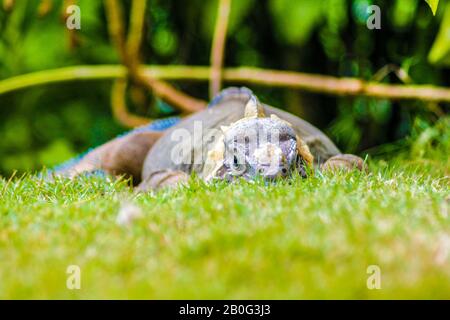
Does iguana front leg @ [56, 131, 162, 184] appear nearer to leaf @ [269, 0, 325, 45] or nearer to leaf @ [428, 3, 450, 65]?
leaf @ [269, 0, 325, 45]

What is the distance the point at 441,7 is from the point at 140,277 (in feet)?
20.4

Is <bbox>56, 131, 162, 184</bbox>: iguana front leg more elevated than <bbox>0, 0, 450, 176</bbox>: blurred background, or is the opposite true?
<bbox>0, 0, 450, 176</bbox>: blurred background

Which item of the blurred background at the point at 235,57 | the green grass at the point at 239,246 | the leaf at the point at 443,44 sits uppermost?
the blurred background at the point at 235,57

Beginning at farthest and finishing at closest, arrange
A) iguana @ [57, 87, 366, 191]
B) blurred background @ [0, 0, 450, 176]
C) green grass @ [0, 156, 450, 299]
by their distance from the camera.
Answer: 1. blurred background @ [0, 0, 450, 176]
2. iguana @ [57, 87, 366, 191]
3. green grass @ [0, 156, 450, 299]

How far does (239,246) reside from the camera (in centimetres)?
278

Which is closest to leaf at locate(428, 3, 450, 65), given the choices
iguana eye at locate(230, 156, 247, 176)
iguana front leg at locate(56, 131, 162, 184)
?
iguana front leg at locate(56, 131, 162, 184)

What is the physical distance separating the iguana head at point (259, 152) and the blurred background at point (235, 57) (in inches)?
131

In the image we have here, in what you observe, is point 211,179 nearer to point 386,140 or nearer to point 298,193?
point 298,193

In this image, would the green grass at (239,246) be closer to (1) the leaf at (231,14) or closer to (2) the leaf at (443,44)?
(2) the leaf at (443,44)

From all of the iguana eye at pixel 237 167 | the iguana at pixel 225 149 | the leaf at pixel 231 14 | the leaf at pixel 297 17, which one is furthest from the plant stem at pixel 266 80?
the iguana eye at pixel 237 167

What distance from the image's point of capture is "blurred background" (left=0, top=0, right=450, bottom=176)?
27.6ft

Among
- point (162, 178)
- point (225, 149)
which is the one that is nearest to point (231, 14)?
point (162, 178)

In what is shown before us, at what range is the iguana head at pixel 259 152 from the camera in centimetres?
443

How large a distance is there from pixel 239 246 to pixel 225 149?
78.1 inches
